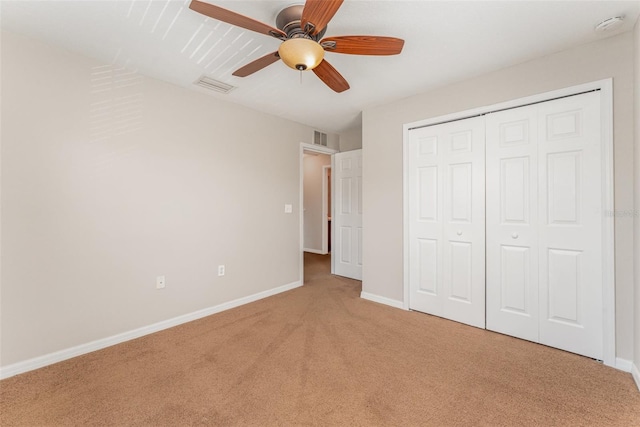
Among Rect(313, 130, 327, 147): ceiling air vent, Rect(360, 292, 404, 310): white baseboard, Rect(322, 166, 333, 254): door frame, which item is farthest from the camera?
Rect(322, 166, 333, 254): door frame

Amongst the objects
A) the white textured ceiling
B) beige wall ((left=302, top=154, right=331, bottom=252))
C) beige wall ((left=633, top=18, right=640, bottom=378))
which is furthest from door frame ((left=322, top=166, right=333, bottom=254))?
beige wall ((left=633, top=18, right=640, bottom=378))

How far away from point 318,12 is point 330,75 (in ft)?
2.03

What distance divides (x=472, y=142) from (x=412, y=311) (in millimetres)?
1913

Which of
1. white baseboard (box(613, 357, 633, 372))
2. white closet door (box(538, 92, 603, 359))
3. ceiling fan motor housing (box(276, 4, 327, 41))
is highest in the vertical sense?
ceiling fan motor housing (box(276, 4, 327, 41))

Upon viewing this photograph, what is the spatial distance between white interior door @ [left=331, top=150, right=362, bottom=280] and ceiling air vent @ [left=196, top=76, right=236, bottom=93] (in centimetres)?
214

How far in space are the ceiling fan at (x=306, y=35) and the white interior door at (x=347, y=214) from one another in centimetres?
270

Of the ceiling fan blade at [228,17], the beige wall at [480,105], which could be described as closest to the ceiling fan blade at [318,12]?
the ceiling fan blade at [228,17]

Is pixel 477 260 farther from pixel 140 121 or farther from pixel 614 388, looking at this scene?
pixel 140 121

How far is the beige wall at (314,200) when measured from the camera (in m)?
6.83

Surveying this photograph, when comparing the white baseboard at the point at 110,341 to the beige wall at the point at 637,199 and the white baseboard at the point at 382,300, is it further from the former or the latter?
the beige wall at the point at 637,199

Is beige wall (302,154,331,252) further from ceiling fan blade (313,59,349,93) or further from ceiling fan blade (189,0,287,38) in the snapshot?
ceiling fan blade (189,0,287,38)

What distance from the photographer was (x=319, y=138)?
4441mm

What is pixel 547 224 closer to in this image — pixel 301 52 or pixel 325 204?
pixel 301 52

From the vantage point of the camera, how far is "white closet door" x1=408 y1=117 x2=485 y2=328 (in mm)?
2740
